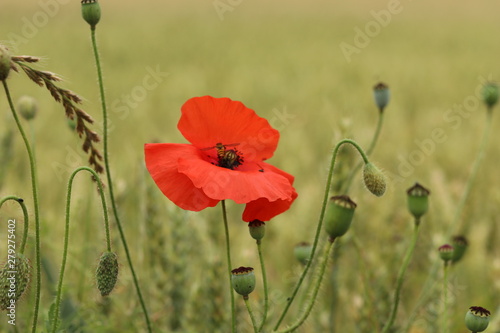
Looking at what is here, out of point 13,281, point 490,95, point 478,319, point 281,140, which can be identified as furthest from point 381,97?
point 281,140

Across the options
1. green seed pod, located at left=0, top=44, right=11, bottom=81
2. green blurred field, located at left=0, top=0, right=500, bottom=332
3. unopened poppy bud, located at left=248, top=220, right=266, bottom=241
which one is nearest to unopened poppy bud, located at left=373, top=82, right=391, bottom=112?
green blurred field, located at left=0, top=0, right=500, bottom=332

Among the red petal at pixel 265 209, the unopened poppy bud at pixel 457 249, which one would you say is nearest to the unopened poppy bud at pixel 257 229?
the red petal at pixel 265 209

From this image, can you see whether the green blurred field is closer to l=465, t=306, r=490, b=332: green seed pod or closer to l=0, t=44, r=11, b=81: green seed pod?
l=0, t=44, r=11, b=81: green seed pod

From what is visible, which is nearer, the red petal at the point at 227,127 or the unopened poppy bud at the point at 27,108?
the red petal at the point at 227,127

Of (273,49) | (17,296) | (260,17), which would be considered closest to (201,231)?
(17,296)

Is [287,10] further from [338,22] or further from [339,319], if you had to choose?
[339,319]

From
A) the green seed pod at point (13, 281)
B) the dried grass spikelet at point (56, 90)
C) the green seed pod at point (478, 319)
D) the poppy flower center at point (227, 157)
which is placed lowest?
the green seed pod at point (478, 319)

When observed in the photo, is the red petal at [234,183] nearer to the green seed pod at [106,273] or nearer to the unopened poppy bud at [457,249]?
the green seed pod at [106,273]
